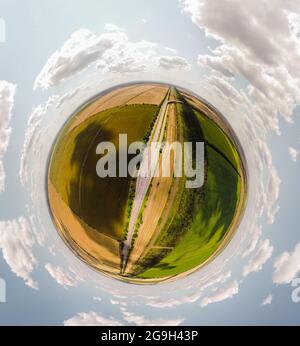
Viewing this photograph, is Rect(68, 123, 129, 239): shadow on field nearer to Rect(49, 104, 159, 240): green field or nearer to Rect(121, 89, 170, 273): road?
Rect(49, 104, 159, 240): green field

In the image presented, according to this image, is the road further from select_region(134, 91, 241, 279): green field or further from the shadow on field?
Result: select_region(134, 91, 241, 279): green field

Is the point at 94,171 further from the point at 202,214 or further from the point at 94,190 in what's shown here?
the point at 202,214

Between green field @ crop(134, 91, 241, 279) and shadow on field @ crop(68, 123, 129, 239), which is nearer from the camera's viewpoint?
shadow on field @ crop(68, 123, 129, 239)

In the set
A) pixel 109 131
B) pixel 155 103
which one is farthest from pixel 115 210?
pixel 155 103

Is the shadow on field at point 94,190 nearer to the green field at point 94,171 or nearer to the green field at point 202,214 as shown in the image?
the green field at point 94,171

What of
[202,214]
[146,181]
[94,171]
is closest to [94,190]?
[94,171]

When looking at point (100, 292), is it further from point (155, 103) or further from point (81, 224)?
point (155, 103)

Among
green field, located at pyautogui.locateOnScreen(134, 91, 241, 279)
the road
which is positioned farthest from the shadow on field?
green field, located at pyautogui.locateOnScreen(134, 91, 241, 279)
